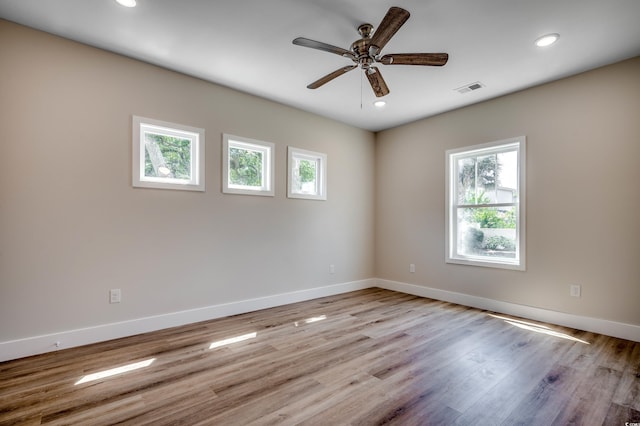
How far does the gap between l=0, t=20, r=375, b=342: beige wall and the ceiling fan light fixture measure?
118 inches

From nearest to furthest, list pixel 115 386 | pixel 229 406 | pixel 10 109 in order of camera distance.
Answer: pixel 229 406 → pixel 115 386 → pixel 10 109

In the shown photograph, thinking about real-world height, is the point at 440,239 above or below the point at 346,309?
above

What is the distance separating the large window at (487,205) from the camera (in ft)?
12.7

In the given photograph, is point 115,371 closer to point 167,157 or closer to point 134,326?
point 134,326

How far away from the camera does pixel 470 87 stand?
3740 millimetres

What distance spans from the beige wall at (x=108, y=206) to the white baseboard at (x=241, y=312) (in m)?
0.07

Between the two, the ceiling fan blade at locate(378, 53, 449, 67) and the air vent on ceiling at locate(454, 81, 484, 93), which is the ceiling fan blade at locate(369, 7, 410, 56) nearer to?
the ceiling fan blade at locate(378, 53, 449, 67)

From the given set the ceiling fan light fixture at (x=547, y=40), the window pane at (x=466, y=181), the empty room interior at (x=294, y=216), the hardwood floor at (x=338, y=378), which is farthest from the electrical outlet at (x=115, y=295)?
the ceiling fan light fixture at (x=547, y=40)

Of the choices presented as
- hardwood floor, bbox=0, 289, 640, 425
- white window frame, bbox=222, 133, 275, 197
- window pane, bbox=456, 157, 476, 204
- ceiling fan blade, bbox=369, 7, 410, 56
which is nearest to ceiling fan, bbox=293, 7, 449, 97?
ceiling fan blade, bbox=369, 7, 410, 56

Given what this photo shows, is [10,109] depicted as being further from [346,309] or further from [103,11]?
[346,309]

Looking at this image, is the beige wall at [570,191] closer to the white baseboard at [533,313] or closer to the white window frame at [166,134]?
the white baseboard at [533,313]

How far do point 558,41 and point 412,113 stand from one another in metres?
2.04

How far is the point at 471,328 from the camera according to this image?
11.0 feet

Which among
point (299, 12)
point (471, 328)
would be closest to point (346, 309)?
point (471, 328)
